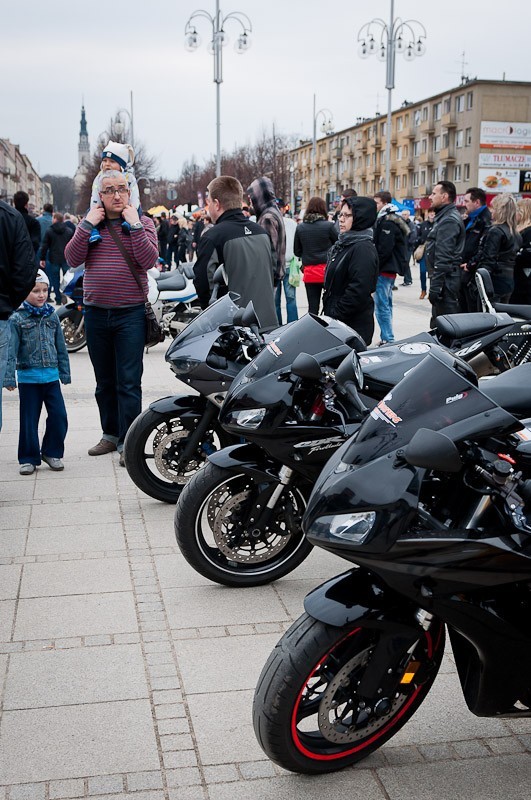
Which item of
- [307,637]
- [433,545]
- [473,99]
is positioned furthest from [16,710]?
[473,99]

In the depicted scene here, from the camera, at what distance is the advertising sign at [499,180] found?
7038 cm

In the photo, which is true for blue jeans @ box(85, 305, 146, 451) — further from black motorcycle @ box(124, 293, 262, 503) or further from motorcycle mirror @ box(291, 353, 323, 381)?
motorcycle mirror @ box(291, 353, 323, 381)

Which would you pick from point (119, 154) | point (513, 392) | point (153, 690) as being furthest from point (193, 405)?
point (513, 392)

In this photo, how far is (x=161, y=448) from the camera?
5.82m

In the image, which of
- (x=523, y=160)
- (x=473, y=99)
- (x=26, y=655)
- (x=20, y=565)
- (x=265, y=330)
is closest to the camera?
(x=26, y=655)

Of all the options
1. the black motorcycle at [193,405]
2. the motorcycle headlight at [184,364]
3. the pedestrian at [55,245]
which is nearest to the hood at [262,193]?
the black motorcycle at [193,405]

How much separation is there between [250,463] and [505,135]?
7829cm

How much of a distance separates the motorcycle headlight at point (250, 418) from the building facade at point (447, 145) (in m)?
55.9

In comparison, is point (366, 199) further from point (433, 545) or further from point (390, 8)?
point (390, 8)

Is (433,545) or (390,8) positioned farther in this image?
(390,8)

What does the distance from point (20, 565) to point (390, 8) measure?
107 ft

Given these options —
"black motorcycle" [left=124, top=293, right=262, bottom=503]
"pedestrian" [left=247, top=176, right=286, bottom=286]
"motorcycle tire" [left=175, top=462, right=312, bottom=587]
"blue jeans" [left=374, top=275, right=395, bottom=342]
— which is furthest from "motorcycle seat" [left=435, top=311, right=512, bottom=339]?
"blue jeans" [left=374, top=275, right=395, bottom=342]

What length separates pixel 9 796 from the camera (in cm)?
293

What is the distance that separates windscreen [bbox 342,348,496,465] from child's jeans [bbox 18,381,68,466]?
4.29 m
